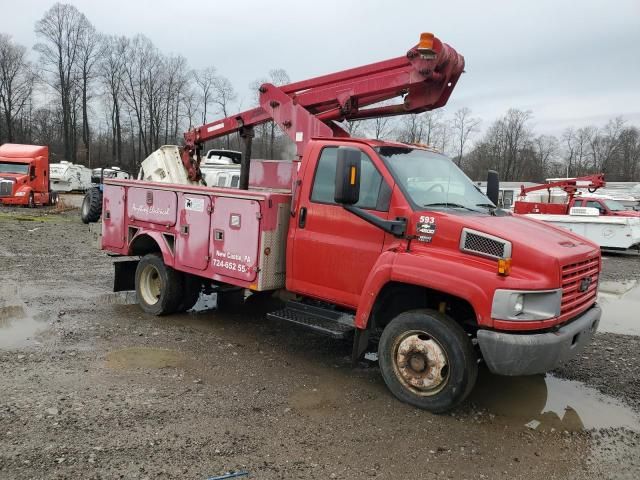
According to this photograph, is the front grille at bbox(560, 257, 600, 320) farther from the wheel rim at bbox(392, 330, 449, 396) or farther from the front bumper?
the wheel rim at bbox(392, 330, 449, 396)

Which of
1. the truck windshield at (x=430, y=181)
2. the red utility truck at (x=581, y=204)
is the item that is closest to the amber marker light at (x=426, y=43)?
the truck windshield at (x=430, y=181)

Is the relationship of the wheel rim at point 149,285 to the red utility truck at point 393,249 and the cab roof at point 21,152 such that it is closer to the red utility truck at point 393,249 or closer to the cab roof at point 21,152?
the red utility truck at point 393,249

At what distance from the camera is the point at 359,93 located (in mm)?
6090

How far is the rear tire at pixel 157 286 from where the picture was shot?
691cm

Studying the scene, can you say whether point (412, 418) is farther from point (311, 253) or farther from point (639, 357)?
point (639, 357)

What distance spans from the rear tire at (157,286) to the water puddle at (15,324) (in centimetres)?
131

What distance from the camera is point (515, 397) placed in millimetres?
4938

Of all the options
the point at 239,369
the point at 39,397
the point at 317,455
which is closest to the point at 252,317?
the point at 239,369

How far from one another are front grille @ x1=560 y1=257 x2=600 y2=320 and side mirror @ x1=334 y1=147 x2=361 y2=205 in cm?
177

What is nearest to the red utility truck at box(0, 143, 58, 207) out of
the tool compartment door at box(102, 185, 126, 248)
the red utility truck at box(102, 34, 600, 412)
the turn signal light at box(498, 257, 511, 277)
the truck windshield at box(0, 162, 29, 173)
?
the truck windshield at box(0, 162, 29, 173)

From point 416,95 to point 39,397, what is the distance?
15.9ft

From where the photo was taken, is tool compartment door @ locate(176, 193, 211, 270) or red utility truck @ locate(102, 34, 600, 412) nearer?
red utility truck @ locate(102, 34, 600, 412)

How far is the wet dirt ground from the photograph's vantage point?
3.59m

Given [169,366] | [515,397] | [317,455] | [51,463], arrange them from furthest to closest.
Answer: [169,366]
[515,397]
[317,455]
[51,463]
